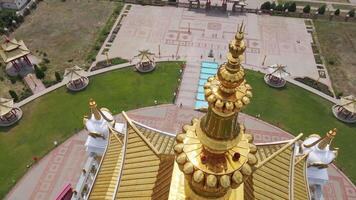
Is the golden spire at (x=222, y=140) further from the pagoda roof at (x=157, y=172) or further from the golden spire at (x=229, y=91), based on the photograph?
the pagoda roof at (x=157, y=172)

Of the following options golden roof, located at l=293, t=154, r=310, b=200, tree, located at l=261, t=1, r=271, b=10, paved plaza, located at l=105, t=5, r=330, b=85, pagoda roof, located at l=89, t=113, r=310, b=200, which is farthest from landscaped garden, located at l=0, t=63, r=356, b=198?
pagoda roof, located at l=89, t=113, r=310, b=200

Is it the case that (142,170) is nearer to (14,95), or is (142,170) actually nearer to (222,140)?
(222,140)

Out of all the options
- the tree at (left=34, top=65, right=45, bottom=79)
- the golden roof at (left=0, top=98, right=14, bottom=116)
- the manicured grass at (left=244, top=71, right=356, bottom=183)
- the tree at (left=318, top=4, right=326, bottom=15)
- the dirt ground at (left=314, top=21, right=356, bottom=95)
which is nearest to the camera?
the golden roof at (left=0, top=98, right=14, bottom=116)

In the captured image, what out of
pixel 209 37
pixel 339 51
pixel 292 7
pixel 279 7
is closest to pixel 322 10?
pixel 292 7

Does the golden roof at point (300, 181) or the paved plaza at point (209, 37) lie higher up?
the paved plaza at point (209, 37)

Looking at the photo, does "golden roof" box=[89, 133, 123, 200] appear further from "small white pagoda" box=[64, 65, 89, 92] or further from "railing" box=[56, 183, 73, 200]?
"small white pagoda" box=[64, 65, 89, 92]

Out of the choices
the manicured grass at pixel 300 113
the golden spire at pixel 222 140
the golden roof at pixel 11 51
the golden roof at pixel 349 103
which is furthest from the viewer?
the golden roof at pixel 11 51

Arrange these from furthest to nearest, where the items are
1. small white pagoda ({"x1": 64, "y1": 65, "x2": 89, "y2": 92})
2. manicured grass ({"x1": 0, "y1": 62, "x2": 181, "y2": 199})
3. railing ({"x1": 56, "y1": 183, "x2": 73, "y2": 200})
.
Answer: small white pagoda ({"x1": 64, "y1": 65, "x2": 89, "y2": 92}) < manicured grass ({"x1": 0, "y1": 62, "x2": 181, "y2": 199}) < railing ({"x1": 56, "y1": 183, "x2": 73, "y2": 200})

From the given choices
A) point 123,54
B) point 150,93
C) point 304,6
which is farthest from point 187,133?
point 304,6

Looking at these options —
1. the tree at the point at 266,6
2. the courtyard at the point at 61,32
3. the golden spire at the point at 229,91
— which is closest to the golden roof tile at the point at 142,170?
the golden spire at the point at 229,91
